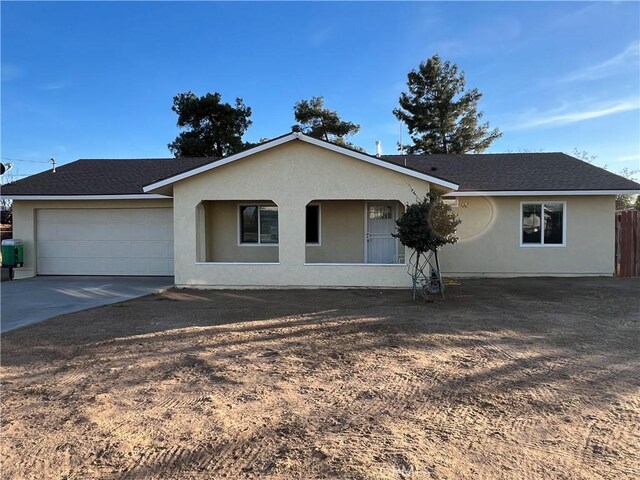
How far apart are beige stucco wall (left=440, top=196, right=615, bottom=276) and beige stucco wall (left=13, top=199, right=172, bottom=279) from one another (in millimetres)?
9287

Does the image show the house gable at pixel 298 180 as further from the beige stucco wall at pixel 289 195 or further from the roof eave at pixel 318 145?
the roof eave at pixel 318 145

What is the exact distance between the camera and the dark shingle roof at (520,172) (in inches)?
524

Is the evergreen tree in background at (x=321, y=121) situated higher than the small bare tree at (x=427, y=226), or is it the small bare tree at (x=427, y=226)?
the evergreen tree in background at (x=321, y=121)

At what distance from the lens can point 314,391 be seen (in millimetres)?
4418

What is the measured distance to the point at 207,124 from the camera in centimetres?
3219

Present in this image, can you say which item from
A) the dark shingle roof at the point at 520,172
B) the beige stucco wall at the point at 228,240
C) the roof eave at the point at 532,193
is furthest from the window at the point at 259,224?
the roof eave at the point at 532,193

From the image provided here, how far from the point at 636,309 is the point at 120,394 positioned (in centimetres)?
904

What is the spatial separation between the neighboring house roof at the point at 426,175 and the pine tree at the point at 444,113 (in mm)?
17295

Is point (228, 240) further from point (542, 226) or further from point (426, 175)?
point (542, 226)

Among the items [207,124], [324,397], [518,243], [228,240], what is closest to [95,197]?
[228,240]

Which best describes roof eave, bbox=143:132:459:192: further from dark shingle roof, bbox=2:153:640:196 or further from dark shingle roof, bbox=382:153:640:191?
dark shingle roof, bbox=382:153:640:191

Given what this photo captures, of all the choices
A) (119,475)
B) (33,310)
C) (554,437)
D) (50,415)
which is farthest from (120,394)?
(33,310)

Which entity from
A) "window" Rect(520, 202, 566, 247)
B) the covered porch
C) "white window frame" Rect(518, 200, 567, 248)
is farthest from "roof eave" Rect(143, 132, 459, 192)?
"window" Rect(520, 202, 566, 247)

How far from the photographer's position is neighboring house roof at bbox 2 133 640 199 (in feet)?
36.9
